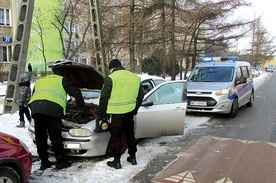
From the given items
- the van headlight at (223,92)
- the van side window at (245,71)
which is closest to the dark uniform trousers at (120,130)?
the van headlight at (223,92)

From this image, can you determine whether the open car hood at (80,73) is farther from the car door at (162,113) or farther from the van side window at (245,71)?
the van side window at (245,71)

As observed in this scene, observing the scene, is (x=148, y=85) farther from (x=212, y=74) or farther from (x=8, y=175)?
(x=212, y=74)

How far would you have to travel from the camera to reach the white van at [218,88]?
890 centimetres

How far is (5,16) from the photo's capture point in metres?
31.1

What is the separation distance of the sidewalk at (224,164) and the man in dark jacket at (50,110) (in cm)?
167

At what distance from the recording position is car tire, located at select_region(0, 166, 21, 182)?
10.5ft

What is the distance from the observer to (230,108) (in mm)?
9062

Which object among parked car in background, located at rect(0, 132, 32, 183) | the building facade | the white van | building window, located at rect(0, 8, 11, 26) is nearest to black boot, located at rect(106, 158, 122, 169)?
parked car in background, located at rect(0, 132, 32, 183)

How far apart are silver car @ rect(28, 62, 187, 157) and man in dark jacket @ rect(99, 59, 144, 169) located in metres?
0.40

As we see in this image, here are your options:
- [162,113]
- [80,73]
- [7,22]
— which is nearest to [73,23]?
[7,22]

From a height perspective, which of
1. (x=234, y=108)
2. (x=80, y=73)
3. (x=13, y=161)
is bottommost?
(x=234, y=108)

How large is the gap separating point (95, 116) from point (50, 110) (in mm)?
1110

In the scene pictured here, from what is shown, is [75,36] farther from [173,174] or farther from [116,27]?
[173,174]

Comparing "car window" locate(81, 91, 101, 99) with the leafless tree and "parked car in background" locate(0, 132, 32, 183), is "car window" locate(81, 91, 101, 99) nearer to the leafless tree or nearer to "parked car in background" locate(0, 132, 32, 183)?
"parked car in background" locate(0, 132, 32, 183)
